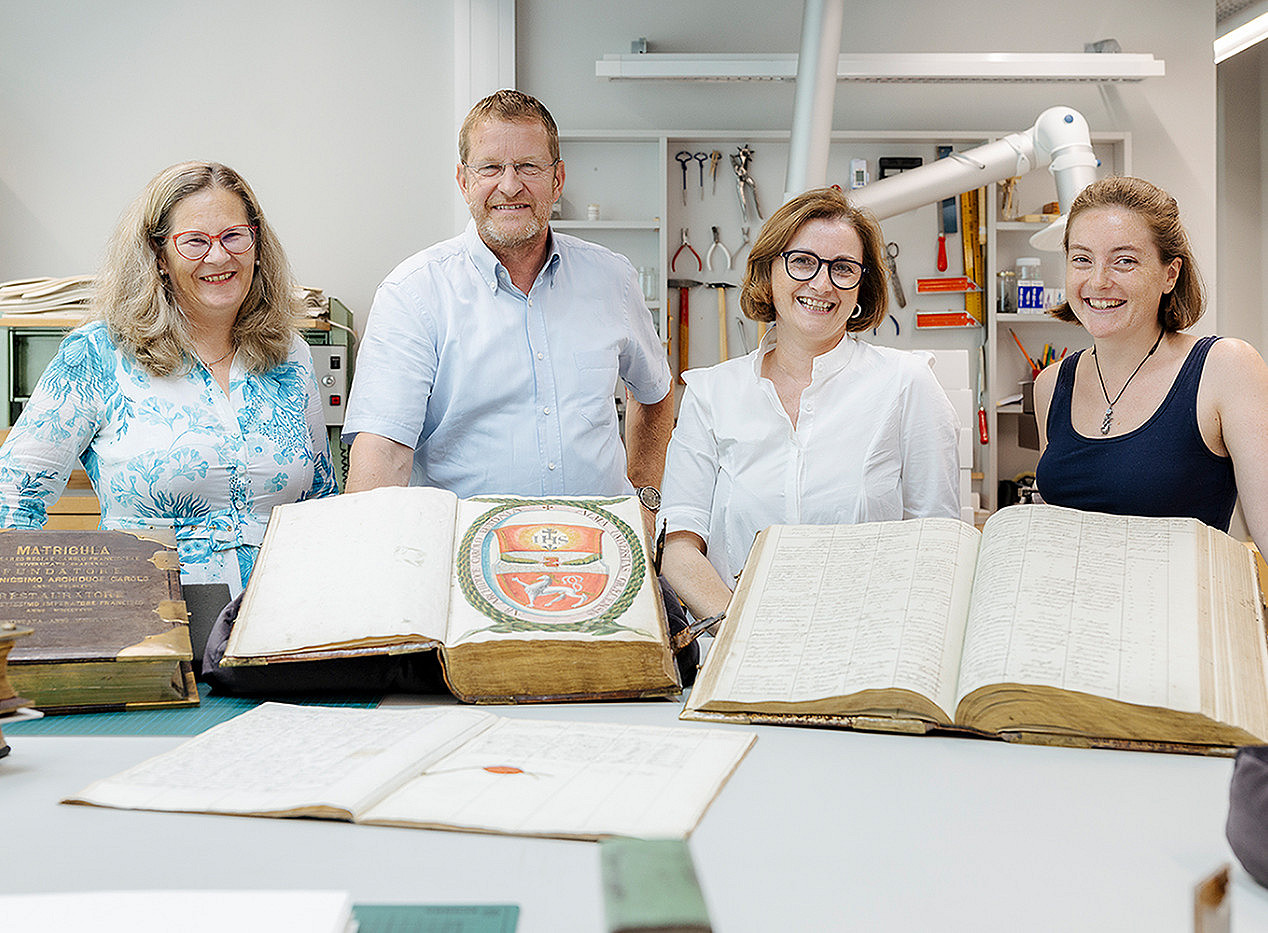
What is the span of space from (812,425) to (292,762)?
1.04 m

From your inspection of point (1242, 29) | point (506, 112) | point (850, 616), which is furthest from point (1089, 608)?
point (1242, 29)

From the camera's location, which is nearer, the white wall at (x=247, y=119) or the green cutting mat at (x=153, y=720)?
the green cutting mat at (x=153, y=720)

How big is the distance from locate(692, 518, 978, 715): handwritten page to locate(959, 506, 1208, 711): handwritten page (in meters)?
0.03

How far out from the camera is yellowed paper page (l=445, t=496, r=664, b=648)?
1078mm

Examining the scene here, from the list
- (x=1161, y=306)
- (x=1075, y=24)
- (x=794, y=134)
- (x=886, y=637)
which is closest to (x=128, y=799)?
(x=886, y=637)

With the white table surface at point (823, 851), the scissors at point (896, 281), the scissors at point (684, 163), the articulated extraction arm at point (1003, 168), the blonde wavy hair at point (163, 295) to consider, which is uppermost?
the scissors at point (684, 163)

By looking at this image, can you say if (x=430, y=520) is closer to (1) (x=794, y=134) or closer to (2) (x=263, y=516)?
(2) (x=263, y=516)

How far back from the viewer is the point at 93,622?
107 cm

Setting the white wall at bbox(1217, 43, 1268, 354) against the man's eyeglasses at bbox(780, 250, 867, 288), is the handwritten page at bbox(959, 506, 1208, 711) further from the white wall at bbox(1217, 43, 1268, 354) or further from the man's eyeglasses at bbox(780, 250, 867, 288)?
the white wall at bbox(1217, 43, 1268, 354)

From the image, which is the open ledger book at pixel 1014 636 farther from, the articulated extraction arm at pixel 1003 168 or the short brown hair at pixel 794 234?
the articulated extraction arm at pixel 1003 168

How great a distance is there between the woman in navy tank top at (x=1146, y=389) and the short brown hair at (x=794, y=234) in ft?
1.01

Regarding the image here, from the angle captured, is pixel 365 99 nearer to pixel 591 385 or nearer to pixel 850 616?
pixel 591 385

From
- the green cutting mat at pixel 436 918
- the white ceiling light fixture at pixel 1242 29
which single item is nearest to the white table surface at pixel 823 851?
the green cutting mat at pixel 436 918

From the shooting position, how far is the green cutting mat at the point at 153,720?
1.00m
